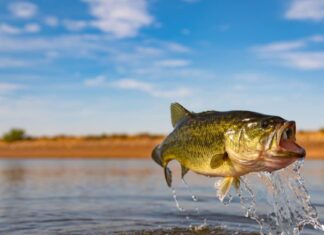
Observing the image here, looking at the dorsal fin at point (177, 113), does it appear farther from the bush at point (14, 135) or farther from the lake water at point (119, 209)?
the bush at point (14, 135)

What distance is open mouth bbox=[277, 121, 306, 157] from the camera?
18.2 feet

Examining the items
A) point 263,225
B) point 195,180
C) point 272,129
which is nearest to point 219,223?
point 263,225

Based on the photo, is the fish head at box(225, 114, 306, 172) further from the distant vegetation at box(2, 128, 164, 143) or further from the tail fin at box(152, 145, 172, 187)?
the distant vegetation at box(2, 128, 164, 143)

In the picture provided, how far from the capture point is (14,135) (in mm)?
58750

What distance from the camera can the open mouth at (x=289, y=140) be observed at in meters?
5.54

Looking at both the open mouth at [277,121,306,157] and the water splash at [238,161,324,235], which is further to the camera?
the water splash at [238,161,324,235]

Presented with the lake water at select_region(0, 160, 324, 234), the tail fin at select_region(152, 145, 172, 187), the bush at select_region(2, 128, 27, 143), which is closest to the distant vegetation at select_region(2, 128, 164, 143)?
the bush at select_region(2, 128, 27, 143)

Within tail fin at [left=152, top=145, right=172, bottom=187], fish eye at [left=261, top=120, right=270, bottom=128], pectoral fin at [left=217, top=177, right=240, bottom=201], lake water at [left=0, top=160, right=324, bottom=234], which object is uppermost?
fish eye at [left=261, top=120, right=270, bottom=128]

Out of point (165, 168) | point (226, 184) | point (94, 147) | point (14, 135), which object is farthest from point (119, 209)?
point (14, 135)

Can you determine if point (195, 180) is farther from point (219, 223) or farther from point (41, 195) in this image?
point (219, 223)

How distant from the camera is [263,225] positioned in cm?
1039

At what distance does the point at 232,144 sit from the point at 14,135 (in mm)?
55166

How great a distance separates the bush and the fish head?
5469 centimetres

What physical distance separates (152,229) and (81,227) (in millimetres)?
1363
